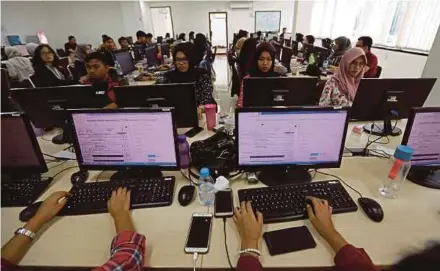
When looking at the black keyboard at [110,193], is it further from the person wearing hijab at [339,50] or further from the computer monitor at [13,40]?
the computer monitor at [13,40]

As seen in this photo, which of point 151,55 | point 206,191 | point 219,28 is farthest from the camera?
point 219,28

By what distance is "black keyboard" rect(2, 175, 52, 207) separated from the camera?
3.42ft

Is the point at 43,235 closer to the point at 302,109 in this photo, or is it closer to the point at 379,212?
the point at 302,109

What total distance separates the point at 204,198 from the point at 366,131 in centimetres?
133

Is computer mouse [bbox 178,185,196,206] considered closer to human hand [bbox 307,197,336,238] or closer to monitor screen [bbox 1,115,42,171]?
human hand [bbox 307,197,336,238]

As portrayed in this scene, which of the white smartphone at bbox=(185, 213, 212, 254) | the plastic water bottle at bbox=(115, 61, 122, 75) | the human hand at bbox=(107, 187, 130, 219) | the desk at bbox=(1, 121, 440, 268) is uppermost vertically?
the plastic water bottle at bbox=(115, 61, 122, 75)

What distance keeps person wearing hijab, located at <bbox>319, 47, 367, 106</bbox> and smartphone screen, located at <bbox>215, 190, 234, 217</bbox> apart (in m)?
1.44

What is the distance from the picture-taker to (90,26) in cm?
968

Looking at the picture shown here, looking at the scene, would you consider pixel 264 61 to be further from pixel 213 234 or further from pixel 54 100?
pixel 213 234

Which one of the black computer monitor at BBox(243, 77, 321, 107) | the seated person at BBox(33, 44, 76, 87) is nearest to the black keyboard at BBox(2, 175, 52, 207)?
the black computer monitor at BBox(243, 77, 321, 107)

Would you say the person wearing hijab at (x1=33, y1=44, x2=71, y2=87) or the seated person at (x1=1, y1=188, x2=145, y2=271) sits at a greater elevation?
the person wearing hijab at (x1=33, y1=44, x2=71, y2=87)

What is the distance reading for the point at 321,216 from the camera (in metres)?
0.89

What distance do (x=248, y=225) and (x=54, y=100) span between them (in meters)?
1.40

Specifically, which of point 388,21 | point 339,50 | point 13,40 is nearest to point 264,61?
point 339,50
